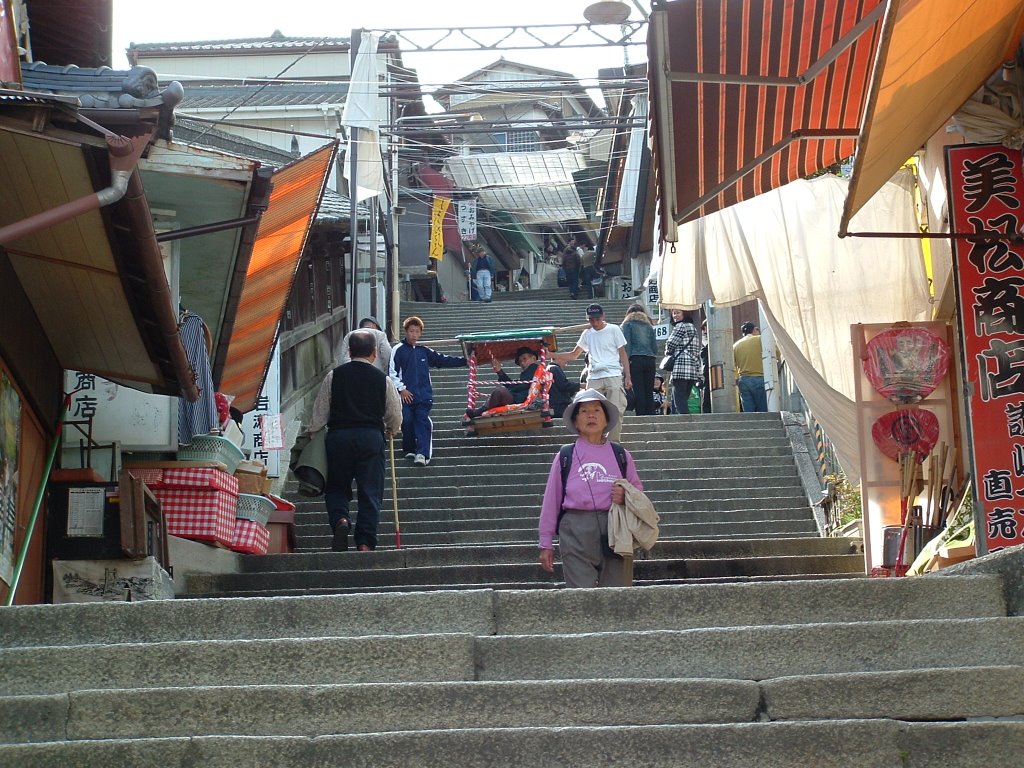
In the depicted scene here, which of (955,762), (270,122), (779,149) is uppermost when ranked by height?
(270,122)

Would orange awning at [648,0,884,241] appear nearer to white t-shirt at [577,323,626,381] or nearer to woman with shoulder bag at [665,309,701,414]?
white t-shirt at [577,323,626,381]

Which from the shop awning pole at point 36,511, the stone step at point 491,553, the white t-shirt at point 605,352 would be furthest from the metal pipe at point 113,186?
the white t-shirt at point 605,352

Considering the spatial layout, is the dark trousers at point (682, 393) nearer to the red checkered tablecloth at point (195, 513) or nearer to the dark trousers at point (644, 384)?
the dark trousers at point (644, 384)

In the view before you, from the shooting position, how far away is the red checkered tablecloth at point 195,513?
426 inches

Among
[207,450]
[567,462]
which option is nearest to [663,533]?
[207,450]

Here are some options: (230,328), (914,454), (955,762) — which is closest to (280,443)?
(230,328)

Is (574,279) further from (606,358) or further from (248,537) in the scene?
(248,537)

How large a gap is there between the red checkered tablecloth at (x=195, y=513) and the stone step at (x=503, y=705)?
215 inches

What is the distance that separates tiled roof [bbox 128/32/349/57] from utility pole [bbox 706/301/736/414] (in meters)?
14.8

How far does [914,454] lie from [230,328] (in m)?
5.97

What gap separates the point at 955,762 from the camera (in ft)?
16.3

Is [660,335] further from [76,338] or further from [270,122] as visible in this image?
[76,338]

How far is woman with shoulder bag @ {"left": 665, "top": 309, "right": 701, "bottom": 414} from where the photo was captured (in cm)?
1877

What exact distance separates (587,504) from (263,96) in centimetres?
2404
